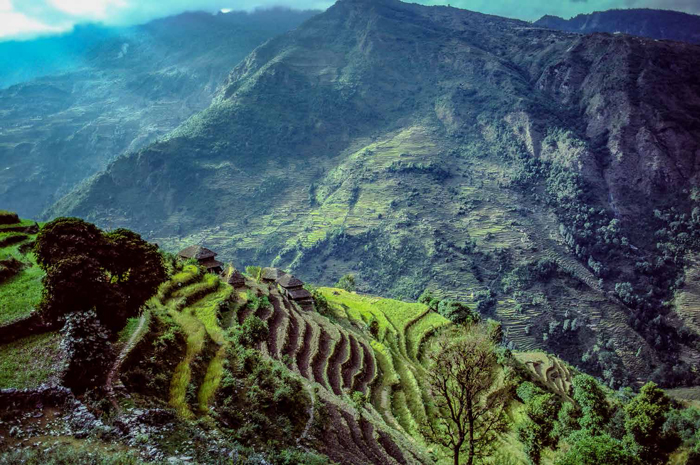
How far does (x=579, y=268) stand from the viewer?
143 metres

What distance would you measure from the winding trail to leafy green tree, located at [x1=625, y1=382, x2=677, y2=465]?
1968 inches

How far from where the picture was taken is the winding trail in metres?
14.2

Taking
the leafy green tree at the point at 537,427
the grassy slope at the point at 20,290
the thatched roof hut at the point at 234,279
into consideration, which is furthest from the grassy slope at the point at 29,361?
the leafy green tree at the point at 537,427

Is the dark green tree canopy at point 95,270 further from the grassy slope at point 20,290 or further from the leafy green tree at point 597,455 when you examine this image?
the leafy green tree at point 597,455

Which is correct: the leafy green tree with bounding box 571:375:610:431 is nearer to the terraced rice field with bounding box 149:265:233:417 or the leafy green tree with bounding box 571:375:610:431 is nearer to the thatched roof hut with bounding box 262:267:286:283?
the thatched roof hut with bounding box 262:267:286:283

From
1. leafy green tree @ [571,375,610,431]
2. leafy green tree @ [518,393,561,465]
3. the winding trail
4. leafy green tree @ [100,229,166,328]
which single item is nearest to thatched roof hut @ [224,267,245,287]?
leafy green tree @ [100,229,166,328]

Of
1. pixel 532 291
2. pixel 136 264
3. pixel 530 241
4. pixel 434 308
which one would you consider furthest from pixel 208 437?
pixel 530 241

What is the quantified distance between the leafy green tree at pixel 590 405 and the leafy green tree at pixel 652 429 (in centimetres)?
322

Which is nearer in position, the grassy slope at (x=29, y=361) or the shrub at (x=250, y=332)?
the grassy slope at (x=29, y=361)

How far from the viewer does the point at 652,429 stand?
41.9 m

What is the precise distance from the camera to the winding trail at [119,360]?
46.7ft

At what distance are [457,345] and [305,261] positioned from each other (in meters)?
141

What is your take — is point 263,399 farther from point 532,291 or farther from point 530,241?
point 530,241

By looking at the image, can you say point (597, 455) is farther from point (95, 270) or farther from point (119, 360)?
point (95, 270)
